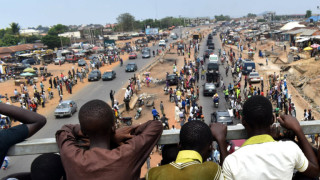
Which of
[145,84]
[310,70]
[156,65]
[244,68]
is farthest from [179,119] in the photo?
[156,65]

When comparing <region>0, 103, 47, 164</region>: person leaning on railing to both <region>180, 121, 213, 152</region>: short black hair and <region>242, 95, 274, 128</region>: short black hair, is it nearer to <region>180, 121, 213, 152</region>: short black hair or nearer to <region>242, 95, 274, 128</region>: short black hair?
<region>180, 121, 213, 152</region>: short black hair

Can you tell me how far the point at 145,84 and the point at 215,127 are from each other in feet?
93.0

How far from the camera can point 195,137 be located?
204cm

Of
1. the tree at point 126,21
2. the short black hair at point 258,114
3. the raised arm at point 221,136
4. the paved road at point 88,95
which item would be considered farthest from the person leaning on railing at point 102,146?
the tree at point 126,21

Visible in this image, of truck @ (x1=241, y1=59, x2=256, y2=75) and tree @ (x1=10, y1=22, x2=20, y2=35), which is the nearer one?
truck @ (x1=241, y1=59, x2=256, y2=75)

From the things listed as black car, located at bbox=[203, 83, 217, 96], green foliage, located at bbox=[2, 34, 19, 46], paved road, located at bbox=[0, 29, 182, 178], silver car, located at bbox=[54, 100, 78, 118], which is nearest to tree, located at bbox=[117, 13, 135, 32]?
green foliage, located at bbox=[2, 34, 19, 46]

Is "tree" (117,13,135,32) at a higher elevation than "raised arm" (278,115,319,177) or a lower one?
higher

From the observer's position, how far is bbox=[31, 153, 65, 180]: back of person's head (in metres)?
2.02

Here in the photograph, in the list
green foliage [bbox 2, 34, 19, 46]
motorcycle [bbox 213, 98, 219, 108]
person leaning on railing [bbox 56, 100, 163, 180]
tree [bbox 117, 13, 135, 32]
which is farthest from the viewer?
tree [bbox 117, 13, 135, 32]

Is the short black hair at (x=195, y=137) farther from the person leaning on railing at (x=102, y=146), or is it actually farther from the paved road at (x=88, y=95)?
the paved road at (x=88, y=95)

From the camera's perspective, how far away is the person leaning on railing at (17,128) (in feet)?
6.79

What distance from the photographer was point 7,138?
2.06m

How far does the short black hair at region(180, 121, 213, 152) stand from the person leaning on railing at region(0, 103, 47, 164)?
1123 millimetres

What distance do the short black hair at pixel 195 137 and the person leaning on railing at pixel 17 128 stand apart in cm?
112
